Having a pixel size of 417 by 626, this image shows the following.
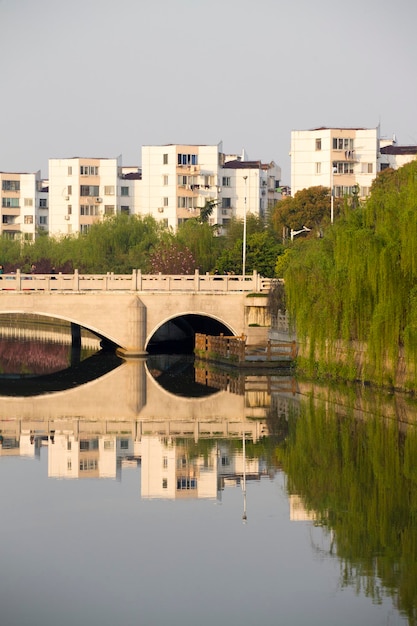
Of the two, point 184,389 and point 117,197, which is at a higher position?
point 117,197

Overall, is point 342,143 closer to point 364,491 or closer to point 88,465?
point 88,465

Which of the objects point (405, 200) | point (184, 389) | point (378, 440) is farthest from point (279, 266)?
point (378, 440)

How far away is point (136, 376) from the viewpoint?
1706 inches

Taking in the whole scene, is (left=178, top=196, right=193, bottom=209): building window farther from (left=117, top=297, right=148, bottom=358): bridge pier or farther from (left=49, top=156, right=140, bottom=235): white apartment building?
(left=117, top=297, right=148, bottom=358): bridge pier

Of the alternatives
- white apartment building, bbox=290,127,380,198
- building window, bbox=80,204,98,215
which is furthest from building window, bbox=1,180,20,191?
white apartment building, bbox=290,127,380,198

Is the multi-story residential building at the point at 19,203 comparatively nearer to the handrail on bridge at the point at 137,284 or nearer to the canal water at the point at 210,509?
the handrail on bridge at the point at 137,284

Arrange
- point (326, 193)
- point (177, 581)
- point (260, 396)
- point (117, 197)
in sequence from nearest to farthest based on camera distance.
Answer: point (177, 581) < point (260, 396) < point (326, 193) < point (117, 197)

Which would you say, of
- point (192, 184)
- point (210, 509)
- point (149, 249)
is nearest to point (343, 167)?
point (192, 184)

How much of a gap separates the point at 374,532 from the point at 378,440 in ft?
26.6

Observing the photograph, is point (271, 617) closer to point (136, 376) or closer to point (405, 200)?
point (405, 200)

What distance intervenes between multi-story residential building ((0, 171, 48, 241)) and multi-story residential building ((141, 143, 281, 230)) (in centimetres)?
1457

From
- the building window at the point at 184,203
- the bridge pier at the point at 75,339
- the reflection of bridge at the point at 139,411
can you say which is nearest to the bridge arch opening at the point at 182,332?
the bridge pier at the point at 75,339

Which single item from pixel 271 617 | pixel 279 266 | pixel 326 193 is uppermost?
pixel 326 193

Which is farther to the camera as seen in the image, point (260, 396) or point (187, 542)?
point (260, 396)
